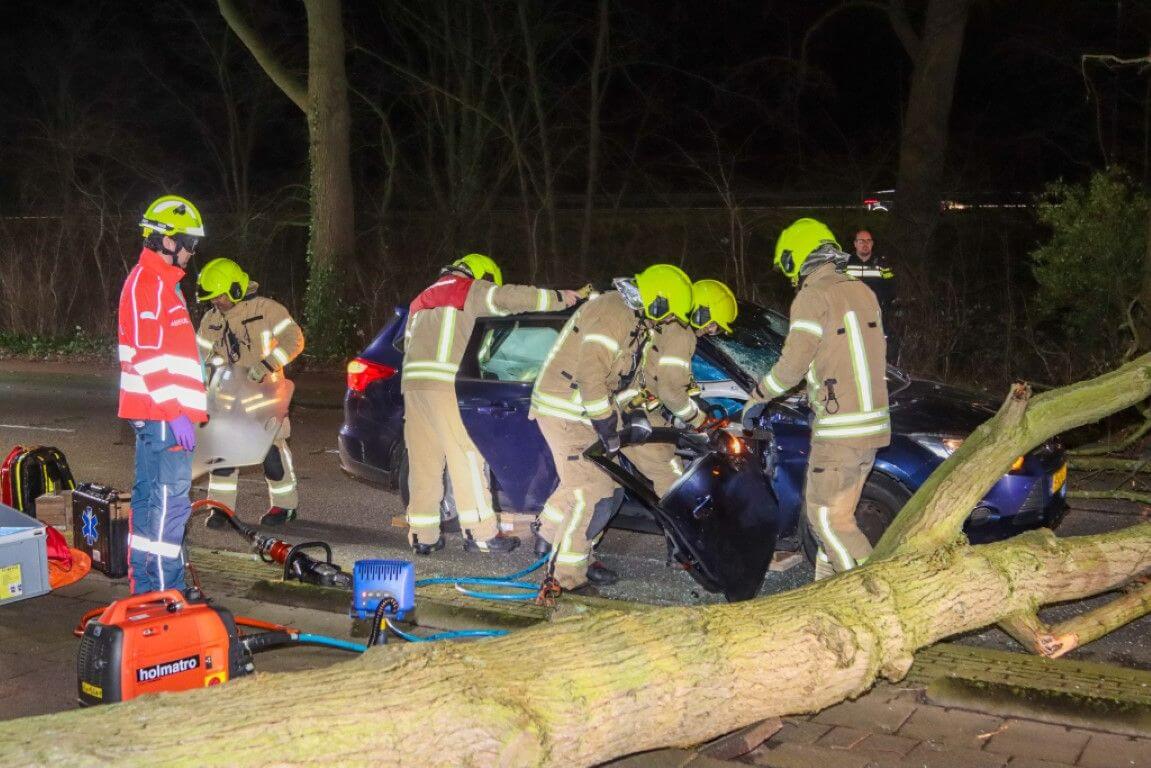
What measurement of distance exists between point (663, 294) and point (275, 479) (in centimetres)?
339

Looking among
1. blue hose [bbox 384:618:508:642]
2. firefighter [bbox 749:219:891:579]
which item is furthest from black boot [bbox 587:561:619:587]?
firefighter [bbox 749:219:891:579]

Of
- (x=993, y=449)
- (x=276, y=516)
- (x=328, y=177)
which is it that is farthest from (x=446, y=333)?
(x=328, y=177)

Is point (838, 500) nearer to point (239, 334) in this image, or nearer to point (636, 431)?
Result: point (636, 431)

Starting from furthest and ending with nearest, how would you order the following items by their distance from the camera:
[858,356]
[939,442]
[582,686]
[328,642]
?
[939,442] → [858,356] → [328,642] → [582,686]

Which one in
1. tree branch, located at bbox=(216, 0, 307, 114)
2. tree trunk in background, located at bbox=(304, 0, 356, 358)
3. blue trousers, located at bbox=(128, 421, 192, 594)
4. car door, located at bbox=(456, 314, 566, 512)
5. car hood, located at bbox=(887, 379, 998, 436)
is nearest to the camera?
blue trousers, located at bbox=(128, 421, 192, 594)

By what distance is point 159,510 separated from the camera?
6.02 meters

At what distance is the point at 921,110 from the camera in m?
16.0

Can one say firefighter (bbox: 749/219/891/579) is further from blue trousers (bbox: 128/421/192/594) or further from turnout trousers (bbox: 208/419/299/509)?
turnout trousers (bbox: 208/419/299/509)

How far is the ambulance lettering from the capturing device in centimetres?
450

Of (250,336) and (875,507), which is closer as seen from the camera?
(875,507)

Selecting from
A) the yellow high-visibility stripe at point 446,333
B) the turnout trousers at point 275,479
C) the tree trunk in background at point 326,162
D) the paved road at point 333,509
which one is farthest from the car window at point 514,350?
the tree trunk in background at point 326,162

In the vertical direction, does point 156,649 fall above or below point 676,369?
below

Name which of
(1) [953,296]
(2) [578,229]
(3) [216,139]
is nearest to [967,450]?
(1) [953,296]

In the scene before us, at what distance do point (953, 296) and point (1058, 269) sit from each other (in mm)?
1353
